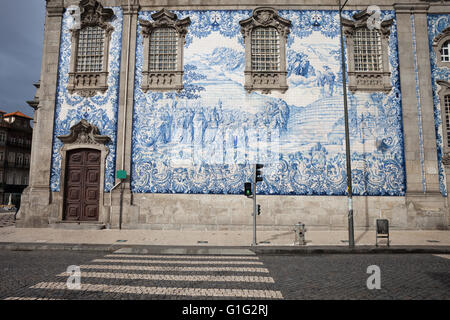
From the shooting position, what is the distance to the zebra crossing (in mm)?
4891

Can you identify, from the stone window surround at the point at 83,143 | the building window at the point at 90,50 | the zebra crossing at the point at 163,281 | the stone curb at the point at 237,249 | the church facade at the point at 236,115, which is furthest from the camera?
the building window at the point at 90,50

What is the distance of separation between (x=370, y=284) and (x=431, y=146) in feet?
38.6

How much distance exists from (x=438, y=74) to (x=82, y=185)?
18270 mm

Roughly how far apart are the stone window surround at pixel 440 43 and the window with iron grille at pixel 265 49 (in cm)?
781

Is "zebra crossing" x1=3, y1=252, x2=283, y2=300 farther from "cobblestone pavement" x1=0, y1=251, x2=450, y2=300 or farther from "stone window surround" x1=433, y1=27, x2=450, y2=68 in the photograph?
"stone window surround" x1=433, y1=27, x2=450, y2=68

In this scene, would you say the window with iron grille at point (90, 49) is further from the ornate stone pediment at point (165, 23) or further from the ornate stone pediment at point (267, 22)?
the ornate stone pediment at point (267, 22)

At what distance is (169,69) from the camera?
15.5 m

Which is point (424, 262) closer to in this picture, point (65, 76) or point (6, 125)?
point (65, 76)

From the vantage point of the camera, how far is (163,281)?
5762 mm

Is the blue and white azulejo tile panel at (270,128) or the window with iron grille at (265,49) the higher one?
the window with iron grille at (265,49)

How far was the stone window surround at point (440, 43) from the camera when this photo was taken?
49.7ft

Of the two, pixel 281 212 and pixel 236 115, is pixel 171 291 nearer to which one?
pixel 281 212

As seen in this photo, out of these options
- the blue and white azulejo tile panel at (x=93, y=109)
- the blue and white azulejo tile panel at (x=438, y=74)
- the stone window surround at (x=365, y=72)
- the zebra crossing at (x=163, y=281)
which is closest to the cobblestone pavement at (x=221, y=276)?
the zebra crossing at (x=163, y=281)

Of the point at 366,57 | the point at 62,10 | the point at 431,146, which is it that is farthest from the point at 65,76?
the point at 431,146
